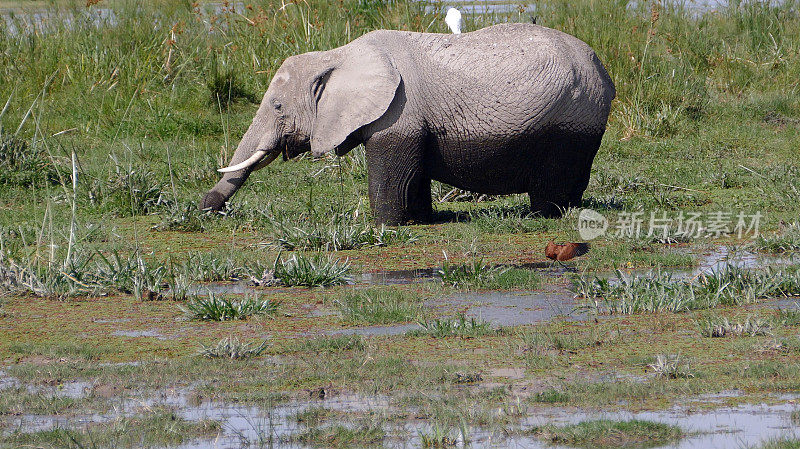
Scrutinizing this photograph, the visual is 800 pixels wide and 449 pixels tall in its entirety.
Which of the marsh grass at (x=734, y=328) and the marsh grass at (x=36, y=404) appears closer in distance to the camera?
the marsh grass at (x=36, y=404)

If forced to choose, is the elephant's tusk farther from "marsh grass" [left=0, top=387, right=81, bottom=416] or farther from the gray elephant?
"marsh grass" [left=0, top=387, right=81, bottom=416]

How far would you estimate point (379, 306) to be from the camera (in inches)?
236

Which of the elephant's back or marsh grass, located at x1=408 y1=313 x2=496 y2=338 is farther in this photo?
the elephant's back

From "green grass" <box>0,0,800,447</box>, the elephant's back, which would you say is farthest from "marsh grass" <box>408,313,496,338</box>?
the elephant's back

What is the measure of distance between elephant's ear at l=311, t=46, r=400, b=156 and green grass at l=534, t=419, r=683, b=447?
14.8ft

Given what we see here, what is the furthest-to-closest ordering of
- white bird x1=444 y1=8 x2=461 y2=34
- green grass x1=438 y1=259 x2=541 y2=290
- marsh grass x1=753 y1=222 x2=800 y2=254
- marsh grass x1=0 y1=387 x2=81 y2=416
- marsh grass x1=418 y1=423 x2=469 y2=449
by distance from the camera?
white bird x1=444 y1=8 x2=461 y2=34, marsh grass x1=753 y1=222 x2=800 y2=254, green grass x1=438 y1=259 x2=541 y2=290, marsh grass x1=0 y1=387 x2=81 y2=416, marsh grass x1=418 y1=423 x2=469 y2=449

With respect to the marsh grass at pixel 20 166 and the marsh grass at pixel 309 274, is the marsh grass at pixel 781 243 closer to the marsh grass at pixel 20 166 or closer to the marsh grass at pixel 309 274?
the marsh grass at pixel 309 274

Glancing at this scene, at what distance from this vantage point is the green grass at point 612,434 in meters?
3.97

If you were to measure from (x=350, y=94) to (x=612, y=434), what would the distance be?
4822 millimetres

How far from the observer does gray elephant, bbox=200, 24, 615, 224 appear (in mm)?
8258

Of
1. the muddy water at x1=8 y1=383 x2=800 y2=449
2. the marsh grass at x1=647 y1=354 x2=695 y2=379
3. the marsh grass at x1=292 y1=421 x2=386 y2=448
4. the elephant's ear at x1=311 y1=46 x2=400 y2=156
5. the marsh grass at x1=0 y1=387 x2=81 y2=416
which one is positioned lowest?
the marsh grass at x1=647 y1=354 x2=695 y2=379

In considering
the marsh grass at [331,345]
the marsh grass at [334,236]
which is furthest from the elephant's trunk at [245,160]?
the marsh grass at [331,345]

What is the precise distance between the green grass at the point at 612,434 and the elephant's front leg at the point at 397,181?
14.9 ft

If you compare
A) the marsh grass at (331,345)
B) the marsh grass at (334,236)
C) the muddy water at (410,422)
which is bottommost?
the marsh grass at (334,236)
